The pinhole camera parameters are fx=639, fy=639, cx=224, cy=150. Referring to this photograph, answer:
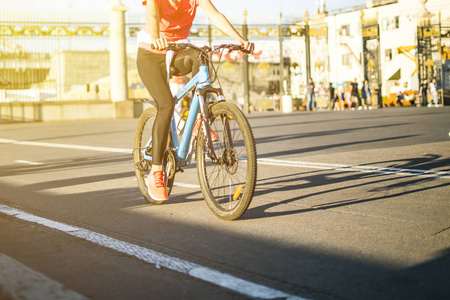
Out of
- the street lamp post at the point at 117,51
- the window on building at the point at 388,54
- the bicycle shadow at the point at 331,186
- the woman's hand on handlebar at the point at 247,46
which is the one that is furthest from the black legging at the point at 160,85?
the window on building at the point at 388,54

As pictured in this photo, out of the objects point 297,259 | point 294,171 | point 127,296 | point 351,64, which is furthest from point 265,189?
point 351,64

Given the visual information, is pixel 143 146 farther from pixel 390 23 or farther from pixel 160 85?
pixel 390 23

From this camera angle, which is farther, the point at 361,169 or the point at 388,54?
the point at 388,54

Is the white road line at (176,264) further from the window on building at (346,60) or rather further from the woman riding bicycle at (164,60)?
the window on building at (346,60)

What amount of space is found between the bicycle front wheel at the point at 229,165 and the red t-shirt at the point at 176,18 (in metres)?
0.82

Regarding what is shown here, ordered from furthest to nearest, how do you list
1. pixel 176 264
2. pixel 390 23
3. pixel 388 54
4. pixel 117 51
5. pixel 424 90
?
1. pixel 388 54
2. pixel 390 23
3. pixel 424 90
4. pixel 117 51
5. pixel 176 264

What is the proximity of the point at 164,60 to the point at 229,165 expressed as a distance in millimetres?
1069

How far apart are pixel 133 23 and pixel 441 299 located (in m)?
27.6

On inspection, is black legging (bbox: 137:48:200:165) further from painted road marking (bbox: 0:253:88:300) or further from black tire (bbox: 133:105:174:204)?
painted road marking (bbox: 0:253:88:300)

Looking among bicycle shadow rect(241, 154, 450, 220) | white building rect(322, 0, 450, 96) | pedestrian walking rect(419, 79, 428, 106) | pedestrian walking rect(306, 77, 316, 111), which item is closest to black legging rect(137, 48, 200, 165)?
bicycle shadow rect(241, 154, 450, 220)

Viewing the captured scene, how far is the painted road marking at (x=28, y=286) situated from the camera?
2.72 meters

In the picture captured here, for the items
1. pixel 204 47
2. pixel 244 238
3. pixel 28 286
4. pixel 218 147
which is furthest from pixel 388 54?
pixel 28 286

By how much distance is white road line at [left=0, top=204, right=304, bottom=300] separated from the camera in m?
2.73

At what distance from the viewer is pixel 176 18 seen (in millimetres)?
4898
